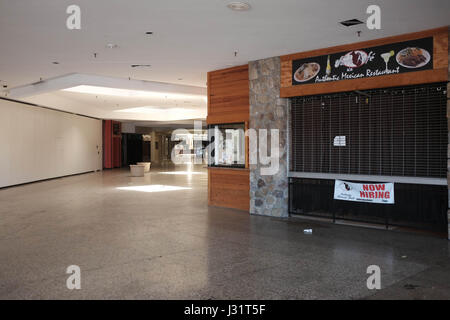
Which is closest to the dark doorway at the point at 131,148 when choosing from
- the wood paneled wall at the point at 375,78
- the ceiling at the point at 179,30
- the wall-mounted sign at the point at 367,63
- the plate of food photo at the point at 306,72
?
the ceiling at the point at 179,30

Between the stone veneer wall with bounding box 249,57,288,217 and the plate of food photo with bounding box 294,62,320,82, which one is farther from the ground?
the plate of food photo with bounding box 294,62,320,82

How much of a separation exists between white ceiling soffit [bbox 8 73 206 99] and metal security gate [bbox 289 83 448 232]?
504 cm

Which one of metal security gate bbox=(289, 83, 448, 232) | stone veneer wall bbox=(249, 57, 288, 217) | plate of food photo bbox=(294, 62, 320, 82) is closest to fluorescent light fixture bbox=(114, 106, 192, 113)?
stone veneer wall bbox=(249, 57, 288, 217)

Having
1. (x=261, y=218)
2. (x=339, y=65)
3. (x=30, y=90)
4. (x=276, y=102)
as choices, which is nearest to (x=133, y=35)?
(x=276, y=102)

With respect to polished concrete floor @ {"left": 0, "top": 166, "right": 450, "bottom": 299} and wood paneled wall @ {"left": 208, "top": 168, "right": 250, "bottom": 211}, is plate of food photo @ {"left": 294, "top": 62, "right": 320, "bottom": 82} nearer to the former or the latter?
wood paneled wall @ {"left": 208, "top": 168, "right": 250, "bottom": 211}

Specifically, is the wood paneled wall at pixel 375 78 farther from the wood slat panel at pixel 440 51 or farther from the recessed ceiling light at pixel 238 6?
the recessed ceiling light at pixel 238 6

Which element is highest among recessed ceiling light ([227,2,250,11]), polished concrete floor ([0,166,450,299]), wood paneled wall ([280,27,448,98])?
recessed ceiling light ([227,2,250,11])

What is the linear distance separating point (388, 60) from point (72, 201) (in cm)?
761

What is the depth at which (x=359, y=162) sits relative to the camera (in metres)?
6.70

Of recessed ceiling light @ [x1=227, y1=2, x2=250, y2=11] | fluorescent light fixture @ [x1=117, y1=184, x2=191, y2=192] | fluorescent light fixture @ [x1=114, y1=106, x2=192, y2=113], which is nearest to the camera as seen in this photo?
recessed ceiling light @ [x1=227, y1=2, x2=250, y2=11]

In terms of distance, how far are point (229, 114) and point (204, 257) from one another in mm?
4295

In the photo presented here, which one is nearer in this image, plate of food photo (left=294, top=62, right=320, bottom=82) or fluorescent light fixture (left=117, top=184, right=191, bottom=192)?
plate of food photo (left=294, top=62, right=320, bottom=82)

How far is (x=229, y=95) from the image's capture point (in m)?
8.59

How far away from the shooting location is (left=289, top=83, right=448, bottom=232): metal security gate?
6.01 m
